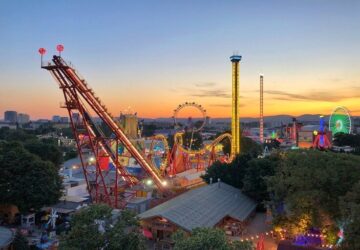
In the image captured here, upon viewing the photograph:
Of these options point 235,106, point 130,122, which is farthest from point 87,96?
point 130,122

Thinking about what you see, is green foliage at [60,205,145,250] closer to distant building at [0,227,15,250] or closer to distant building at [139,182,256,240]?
distant building at [139,182,256,240]

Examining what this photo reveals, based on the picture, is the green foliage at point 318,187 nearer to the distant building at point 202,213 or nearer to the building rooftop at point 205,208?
the distant building at point 202,213

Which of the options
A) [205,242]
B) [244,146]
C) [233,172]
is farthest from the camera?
[244,146]

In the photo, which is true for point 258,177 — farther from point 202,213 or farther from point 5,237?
point 5,237

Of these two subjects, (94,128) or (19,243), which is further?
(94,128)

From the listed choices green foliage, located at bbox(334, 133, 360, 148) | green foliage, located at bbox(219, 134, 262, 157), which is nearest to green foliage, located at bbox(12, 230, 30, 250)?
green foliage, located at bbox(219, 134, 262, 157)

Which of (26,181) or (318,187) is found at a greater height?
(318,187)

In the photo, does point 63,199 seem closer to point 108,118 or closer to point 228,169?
point 108,118
